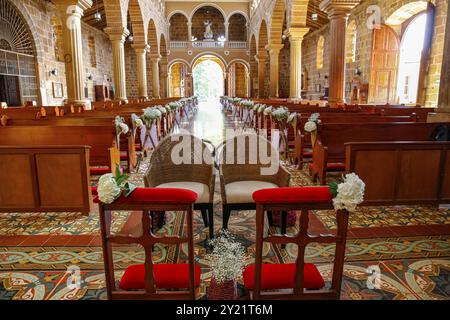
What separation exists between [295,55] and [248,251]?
1147 cm

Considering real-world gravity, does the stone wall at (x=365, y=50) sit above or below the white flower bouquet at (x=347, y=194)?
above

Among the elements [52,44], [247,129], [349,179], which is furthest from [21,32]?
[349,179]

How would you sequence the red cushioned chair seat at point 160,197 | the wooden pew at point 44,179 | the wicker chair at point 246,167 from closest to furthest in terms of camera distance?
the red cushioned chair seat at point 160,197
the wicker chair at point 246,167
the wooden pew at point 44,179

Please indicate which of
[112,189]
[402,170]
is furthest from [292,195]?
[402,170]

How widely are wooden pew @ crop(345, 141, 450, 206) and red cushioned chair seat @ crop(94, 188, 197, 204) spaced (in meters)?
2.51

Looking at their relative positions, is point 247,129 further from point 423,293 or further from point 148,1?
point 148,1

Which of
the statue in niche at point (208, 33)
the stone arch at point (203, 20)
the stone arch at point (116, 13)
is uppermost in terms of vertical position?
the stone arch at point (203, 20)

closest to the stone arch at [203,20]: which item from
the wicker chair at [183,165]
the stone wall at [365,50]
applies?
the stone wall at [365,50]

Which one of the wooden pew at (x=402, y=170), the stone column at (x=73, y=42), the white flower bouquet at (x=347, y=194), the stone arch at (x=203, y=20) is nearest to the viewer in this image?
the white flower bouquet at (x=347, y=194)

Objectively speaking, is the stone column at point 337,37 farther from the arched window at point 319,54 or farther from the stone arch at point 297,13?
the arched window at point 319,54

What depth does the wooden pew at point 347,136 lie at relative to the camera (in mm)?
4715

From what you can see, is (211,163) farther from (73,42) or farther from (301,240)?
(73,42)

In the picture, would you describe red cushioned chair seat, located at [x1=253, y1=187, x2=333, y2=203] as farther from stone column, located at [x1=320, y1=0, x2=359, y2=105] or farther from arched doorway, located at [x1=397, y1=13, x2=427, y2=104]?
arched doorway, located at [x1=397, y1=13, x2=427, y2=104]

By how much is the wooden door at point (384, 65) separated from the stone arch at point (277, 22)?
428 centimetres
